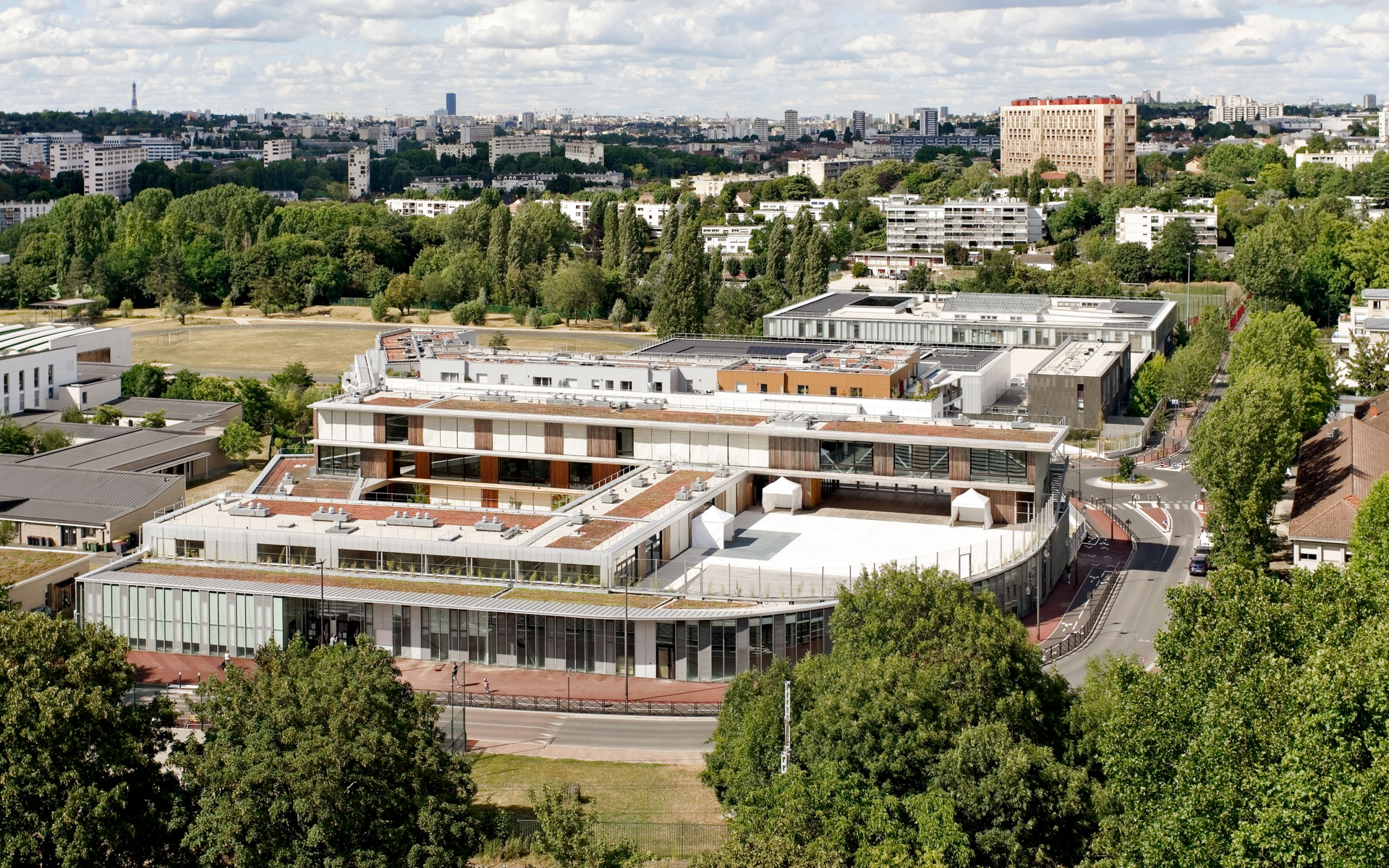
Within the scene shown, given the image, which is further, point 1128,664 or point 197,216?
point 197,216

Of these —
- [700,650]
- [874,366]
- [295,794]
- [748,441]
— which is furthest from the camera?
[874,366]

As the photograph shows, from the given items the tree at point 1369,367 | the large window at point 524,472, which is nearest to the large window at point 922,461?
the large window at point 524,472

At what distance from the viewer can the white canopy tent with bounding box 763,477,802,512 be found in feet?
162

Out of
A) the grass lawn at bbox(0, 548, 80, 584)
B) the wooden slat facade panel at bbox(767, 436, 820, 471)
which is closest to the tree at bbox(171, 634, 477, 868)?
the grass lawn at bbox(0, 548, 80, 584)

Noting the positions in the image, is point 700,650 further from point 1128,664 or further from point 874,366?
point 874,366

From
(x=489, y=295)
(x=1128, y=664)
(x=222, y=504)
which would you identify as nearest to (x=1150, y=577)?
(x=1128, y=664)

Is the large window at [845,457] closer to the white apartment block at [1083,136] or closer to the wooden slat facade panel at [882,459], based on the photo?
the wooden slat facade panel at [882,459]

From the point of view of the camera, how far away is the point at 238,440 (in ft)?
215

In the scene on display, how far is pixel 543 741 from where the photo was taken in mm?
36188

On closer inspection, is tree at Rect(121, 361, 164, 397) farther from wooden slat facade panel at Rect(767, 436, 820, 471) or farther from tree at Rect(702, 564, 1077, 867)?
tree at Rect(702, 564, 1077, 867)

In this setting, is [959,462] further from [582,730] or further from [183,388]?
[183,388]

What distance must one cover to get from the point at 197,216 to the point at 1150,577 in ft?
376

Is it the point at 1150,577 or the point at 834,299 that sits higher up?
the point at 834,299

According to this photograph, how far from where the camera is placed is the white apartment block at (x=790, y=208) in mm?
153500
